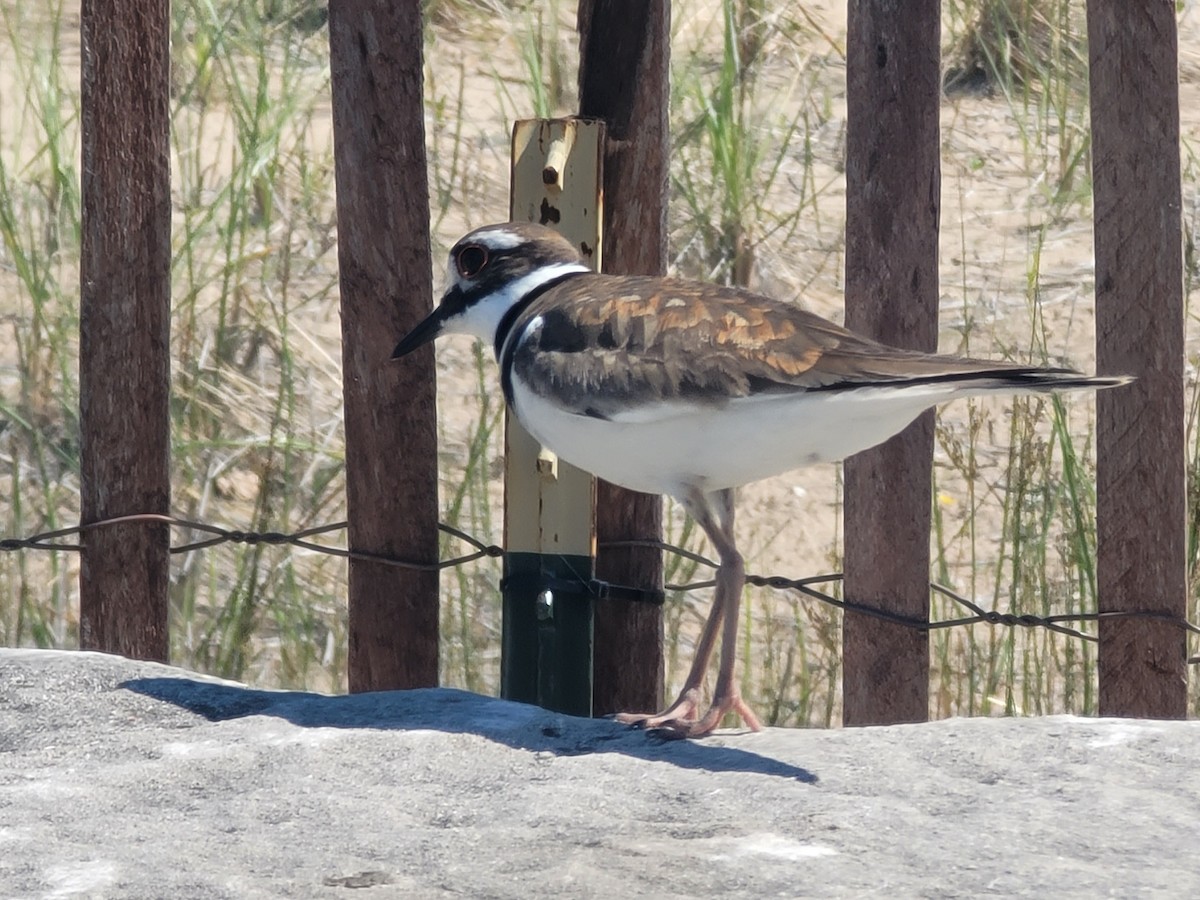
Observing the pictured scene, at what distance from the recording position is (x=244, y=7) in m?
7.61

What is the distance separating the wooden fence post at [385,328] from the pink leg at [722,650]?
679mm

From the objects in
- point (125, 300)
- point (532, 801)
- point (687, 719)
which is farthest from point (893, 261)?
point (125, 300)

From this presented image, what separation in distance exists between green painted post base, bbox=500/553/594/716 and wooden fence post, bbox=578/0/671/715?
0.12m

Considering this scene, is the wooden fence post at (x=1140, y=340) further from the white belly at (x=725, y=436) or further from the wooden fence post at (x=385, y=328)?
the wooden fence post at (x=385, y=328)

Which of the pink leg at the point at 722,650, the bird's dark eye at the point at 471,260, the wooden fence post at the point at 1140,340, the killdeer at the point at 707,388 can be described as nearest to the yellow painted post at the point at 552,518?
the bird's dark eye at the point at 471,260

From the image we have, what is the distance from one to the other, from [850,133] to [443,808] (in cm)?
166

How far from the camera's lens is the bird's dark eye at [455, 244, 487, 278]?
12.4ft

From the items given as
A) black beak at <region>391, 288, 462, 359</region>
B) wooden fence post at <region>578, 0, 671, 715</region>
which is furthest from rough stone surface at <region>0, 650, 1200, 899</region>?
black beak at <region>391, 288, 462, 359</region>

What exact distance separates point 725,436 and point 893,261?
0.60 metres

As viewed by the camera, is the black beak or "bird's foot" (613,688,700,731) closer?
"bird's foot" (613,688,700,731)

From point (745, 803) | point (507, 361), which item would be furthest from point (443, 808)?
point (507, 361)

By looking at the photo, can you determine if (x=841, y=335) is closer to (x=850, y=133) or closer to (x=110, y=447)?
(x=850, y=133)

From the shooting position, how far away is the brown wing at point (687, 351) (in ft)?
10.2

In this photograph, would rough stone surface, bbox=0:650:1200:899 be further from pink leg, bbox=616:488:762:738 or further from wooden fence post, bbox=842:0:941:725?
wooden fence post, bbox=842:0:941:725
